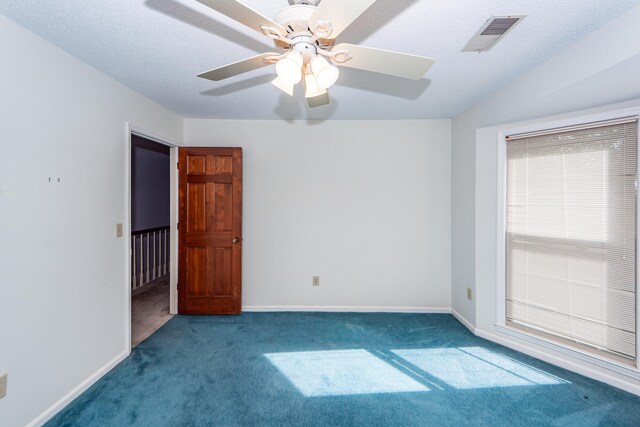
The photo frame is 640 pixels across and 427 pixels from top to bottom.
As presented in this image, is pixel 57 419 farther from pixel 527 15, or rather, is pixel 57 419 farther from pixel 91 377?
pixel 527 15

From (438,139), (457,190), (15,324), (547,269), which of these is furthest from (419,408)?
(438,139)

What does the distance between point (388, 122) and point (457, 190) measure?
1.18 metres

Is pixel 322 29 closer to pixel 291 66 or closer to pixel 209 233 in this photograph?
pixel 291 66

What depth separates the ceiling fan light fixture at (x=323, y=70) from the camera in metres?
1.18

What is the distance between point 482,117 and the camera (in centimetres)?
282

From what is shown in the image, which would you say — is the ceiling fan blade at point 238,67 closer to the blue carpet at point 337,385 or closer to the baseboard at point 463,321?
the blue carpet at point 337,385

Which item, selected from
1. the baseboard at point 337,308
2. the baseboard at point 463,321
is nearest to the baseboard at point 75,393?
the baseboard at point 337,308

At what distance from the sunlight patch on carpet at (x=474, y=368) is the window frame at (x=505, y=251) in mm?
293

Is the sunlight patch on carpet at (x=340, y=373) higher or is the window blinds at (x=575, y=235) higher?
the window blinds at (x=575, y=235)

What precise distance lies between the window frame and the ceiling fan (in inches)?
73.9

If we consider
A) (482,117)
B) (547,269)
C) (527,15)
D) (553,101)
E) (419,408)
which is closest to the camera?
(527,15)

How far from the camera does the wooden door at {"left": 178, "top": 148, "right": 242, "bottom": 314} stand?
3381 millimetres

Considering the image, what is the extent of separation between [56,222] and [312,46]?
6.70 feet

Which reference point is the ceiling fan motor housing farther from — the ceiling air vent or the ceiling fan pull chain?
the ceiling air vent
